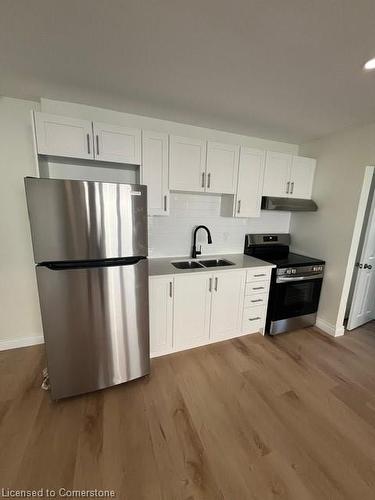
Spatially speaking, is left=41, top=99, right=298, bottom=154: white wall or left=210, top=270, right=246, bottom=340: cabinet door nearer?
left=41, top=99, right=298, bottom=154: white wall

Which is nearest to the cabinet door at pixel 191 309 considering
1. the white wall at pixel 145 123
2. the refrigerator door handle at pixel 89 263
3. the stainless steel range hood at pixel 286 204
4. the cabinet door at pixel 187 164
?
the refrigerator door handle at pixel 89 263

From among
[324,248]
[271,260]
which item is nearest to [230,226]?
[271,260]

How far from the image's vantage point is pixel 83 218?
1515 mm

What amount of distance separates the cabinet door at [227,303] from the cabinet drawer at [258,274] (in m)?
0.07

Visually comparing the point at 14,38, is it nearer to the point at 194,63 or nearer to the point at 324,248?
the point at 194,63

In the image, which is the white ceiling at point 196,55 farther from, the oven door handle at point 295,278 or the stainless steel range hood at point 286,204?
the oven door handle at point 295,278

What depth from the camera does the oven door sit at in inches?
104

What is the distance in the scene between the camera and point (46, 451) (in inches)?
55.1

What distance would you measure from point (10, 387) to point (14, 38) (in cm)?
256

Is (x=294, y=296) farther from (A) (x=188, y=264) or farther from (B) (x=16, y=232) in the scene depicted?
(B) (x=16, y=232)

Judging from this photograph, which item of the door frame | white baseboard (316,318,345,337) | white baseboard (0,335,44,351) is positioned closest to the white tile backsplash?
the door frame

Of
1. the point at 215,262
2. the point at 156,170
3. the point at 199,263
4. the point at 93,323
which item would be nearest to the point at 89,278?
the point at 93,323

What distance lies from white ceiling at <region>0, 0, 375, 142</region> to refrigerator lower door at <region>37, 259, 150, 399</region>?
4.64 feet

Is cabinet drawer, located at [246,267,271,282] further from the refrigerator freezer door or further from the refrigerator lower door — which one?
the refrigerator freezer door
